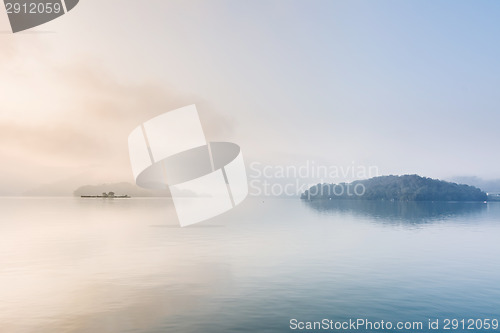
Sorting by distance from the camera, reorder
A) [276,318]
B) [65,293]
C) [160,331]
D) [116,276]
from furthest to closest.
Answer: [116,276], [65,293], [276,318], [160,331]

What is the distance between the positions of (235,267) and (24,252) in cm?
4375

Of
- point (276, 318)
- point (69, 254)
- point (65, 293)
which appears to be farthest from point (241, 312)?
point (69, 254)

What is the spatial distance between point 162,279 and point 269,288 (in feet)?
47.3

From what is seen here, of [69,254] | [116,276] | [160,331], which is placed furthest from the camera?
[69,254]

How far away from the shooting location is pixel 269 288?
43.2 m

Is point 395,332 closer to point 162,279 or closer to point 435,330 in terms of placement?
Result: point 435,330

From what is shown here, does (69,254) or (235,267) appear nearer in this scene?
(235,267)

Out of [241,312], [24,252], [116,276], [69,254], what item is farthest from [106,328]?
[24,252]

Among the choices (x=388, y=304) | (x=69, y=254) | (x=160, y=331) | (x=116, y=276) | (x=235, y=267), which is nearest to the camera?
(x=160, y=331)

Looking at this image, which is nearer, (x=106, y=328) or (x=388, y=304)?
(x=106, y=328)

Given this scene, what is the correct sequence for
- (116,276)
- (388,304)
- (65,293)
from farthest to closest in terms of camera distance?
(116,276)
(65,293)
(388,304)

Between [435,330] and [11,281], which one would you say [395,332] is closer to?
[435,330]

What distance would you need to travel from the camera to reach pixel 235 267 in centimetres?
5616

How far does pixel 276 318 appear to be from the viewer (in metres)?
32.2
